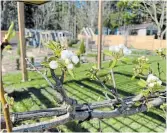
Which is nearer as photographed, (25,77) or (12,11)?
(25,77)

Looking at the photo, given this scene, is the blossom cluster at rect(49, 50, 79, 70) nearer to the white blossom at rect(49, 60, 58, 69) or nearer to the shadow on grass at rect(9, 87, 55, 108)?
the white blossom at rect(49, 60, 58, 69)

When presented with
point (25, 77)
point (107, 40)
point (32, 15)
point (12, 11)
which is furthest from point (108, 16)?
point (25, 77)

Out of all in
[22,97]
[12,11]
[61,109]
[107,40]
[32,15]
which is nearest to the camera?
[61,109]

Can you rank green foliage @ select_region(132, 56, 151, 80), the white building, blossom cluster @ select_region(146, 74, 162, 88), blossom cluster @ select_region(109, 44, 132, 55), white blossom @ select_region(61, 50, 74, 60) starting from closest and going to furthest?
1. white blossom @ select_region(61, 50, 74, 60)
2. blossom cluster @ select_region(109, 44, 132, 55)
3. blossom cluster @ select_region(146, 74, 162, 88)
4. green foliage @ select_region(132, 56, 151, 80)
5. the white building

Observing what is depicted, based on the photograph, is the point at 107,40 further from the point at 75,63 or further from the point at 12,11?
the point at 75,63

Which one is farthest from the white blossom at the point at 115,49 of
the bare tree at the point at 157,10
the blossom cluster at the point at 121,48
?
the bare tree at the point at 157,10

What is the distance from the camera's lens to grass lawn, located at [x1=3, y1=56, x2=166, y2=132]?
8.95 ft

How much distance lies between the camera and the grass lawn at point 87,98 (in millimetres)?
2729

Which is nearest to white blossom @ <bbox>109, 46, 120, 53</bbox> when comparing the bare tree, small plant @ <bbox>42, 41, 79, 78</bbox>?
small plant @ <bbox>42, 41, 79, 78</bbox>

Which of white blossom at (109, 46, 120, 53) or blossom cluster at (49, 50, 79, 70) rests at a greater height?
white blossom at (109, 46, 120, 53)

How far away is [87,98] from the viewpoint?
→ 3.54 meters

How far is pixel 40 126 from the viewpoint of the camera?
0.54 metres

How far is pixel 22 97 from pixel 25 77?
1.03m

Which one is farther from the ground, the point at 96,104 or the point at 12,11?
the point at 12,11
